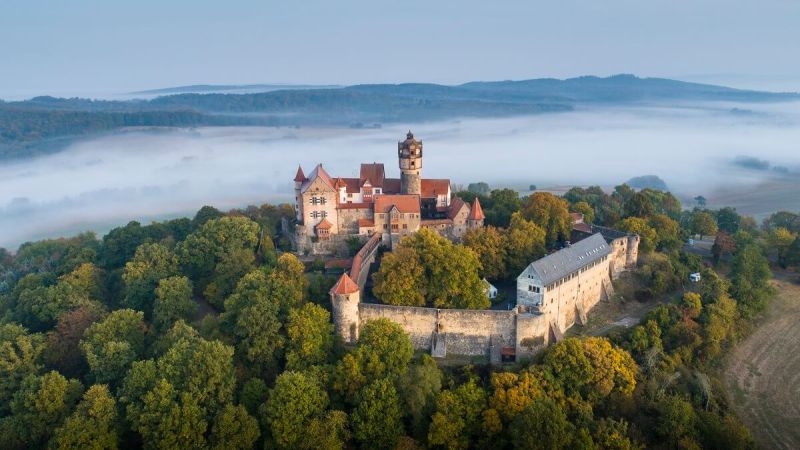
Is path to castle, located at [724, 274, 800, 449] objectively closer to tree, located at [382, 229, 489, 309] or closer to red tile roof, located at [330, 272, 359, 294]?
tree, located at [382, 229, 489, 309]

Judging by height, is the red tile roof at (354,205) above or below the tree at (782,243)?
above

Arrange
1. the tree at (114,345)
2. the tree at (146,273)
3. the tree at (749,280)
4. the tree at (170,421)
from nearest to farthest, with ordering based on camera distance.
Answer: the tree at (170,421) < the tree at (114,345) < the tree at (146,273) < the tree at (749,280)

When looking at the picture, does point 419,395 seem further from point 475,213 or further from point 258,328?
point 475,213

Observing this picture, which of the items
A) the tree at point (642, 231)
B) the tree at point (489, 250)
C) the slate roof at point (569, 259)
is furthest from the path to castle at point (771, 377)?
the tree at point (489, 250)

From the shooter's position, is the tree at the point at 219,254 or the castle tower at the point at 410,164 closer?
the tree at the point at 219,254

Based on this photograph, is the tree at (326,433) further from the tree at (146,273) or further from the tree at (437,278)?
the tree at (146,273)

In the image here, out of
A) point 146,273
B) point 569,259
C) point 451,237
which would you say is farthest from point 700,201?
point 146,273

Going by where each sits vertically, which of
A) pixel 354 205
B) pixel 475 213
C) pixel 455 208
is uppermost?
pixel 354 205
